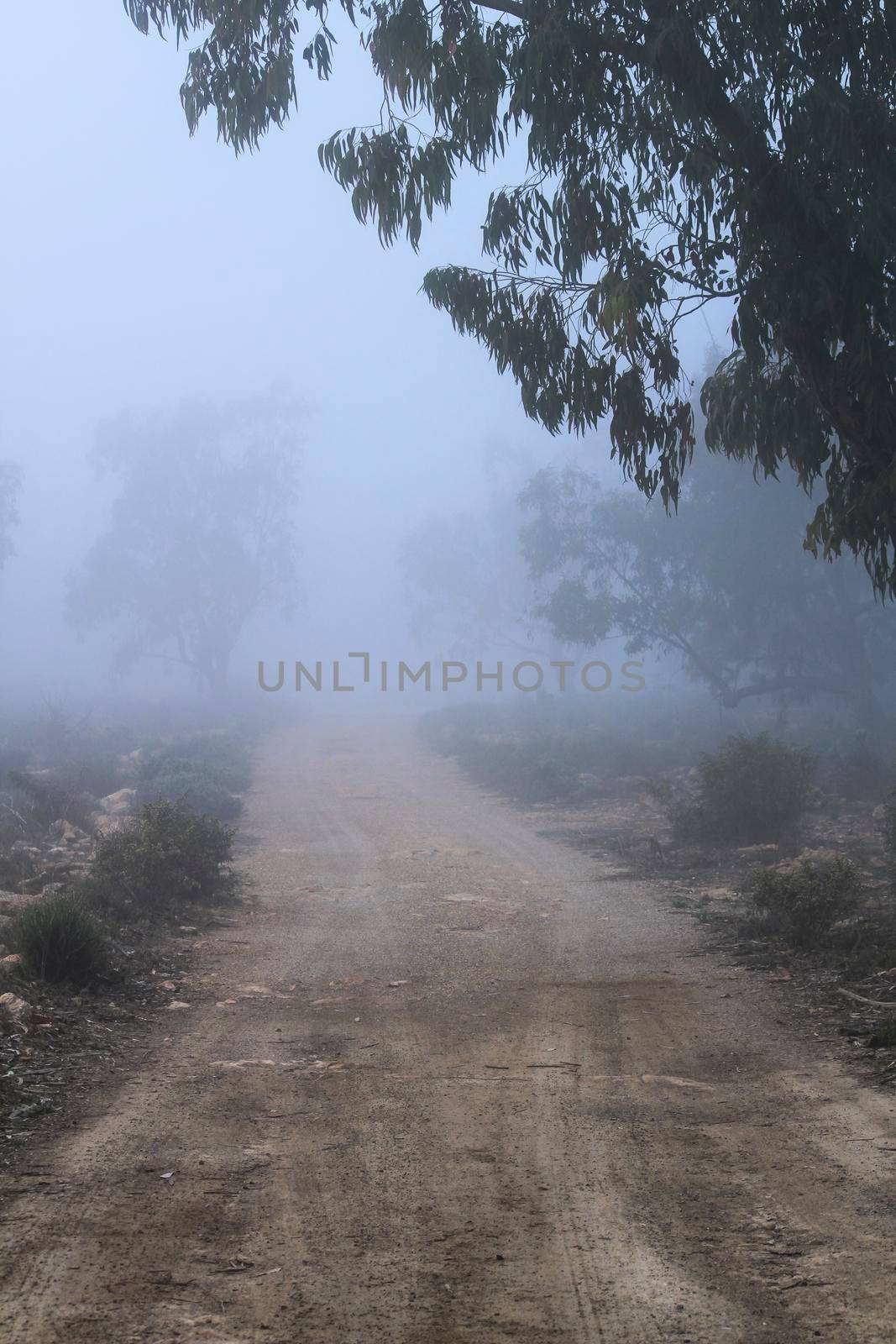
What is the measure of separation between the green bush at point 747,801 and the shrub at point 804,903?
5.22 meters

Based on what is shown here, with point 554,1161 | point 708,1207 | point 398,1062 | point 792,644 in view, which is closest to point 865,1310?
point 708,1207

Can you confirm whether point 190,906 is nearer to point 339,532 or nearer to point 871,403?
point 871,403

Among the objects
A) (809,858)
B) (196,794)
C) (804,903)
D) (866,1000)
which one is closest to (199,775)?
(196,794)

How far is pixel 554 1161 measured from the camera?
4.29 m

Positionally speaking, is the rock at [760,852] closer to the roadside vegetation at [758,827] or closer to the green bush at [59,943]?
the roadside vegetation at [758,827]

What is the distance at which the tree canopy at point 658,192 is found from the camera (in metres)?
7.48

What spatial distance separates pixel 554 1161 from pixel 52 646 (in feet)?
389

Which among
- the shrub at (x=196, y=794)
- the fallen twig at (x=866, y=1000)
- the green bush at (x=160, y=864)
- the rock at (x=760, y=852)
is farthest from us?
the shrub at (x=196, y=794)

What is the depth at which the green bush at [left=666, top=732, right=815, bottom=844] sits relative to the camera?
14703 millimetres

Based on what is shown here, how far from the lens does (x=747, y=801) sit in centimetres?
1473

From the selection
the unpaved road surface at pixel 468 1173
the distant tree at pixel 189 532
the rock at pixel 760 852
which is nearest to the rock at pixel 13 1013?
the unpaved road surface at pixel 468 1173

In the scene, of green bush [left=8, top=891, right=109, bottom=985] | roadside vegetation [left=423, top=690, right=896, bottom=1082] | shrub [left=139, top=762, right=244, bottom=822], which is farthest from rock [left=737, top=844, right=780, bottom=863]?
shrub [left=139, top=762, right=244, bottom=822]

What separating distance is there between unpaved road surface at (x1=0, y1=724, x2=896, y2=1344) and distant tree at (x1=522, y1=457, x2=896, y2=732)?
20.4 meters

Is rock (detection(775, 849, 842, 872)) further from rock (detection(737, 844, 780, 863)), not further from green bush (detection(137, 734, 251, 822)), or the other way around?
green bush (detection(137, 734, 251, 822))
